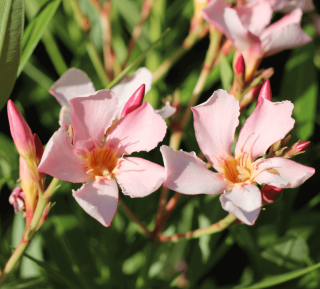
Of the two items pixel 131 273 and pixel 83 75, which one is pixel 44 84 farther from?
pixel 131 273

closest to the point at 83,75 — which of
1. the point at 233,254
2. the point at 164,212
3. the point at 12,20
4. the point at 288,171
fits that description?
the point at 12,20

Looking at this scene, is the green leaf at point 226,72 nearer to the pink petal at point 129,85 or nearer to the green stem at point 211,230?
the pink petal at point 129,85

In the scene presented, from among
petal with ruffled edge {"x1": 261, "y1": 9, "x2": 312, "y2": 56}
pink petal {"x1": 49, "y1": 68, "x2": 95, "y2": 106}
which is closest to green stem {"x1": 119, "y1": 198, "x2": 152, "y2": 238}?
pink petal {"x1": 49, "y1": 68, "x2": 95, "y2": 106}

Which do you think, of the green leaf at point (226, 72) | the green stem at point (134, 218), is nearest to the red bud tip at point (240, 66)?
the green leaf at point (226, 72)

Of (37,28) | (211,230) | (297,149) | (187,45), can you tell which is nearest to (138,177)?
(211,230)

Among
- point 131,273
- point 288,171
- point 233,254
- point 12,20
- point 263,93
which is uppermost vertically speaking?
point 12,20

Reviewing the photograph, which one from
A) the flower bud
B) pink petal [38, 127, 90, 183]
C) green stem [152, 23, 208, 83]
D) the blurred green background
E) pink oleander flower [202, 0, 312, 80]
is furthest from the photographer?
green stem [152, 23, 208, 83]

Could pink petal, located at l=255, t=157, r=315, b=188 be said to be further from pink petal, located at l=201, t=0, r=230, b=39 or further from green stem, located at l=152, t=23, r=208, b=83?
green stem, located at l=152, t=23, r=208, b=83
